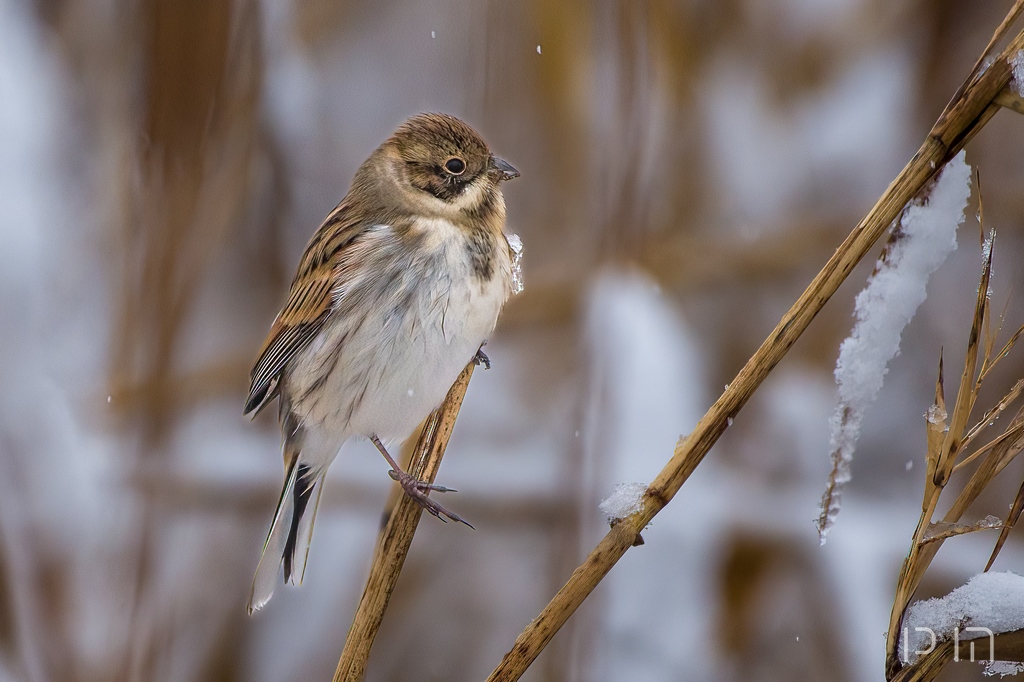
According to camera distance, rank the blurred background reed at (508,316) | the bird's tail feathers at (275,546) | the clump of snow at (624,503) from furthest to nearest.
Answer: the blurred background reed at (508,316), the bird's tail feathers at (275,546), the clump of snow at (624,503)

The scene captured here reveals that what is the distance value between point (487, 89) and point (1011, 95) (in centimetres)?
183

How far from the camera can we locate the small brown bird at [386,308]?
4.95ft

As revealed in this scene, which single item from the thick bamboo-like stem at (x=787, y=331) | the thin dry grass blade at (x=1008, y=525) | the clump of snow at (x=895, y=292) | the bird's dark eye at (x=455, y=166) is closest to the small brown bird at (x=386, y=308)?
the bird's dark eye at (x=455, y=166)

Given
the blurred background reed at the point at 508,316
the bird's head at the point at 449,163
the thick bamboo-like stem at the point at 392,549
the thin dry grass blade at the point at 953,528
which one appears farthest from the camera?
the blurred background reed at the point at 508,316

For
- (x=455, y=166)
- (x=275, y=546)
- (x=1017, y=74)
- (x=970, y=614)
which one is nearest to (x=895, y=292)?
(x=1017, y=74)

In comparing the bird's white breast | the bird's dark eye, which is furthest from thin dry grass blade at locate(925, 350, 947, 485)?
the bird's dark eye

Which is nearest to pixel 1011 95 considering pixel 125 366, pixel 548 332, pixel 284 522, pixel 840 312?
pixel 284 522

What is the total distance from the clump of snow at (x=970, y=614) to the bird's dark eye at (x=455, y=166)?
1076mm

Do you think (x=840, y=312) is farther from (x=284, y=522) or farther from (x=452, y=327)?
(x=284, y=522)

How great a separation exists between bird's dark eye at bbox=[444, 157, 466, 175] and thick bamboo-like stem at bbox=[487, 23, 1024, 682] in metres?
0.82

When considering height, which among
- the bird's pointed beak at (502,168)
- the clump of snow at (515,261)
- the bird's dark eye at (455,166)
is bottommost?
the clump of snow at (515,261)

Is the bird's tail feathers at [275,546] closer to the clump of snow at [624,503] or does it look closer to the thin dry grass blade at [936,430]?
the clump of snow at [624,503]

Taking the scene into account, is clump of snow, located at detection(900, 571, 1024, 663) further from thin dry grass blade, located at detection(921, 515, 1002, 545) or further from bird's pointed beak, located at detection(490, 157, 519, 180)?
bird's pointed beak, located at detection(490, 157, 519, 180)

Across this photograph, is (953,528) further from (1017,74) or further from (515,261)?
(515,261)
